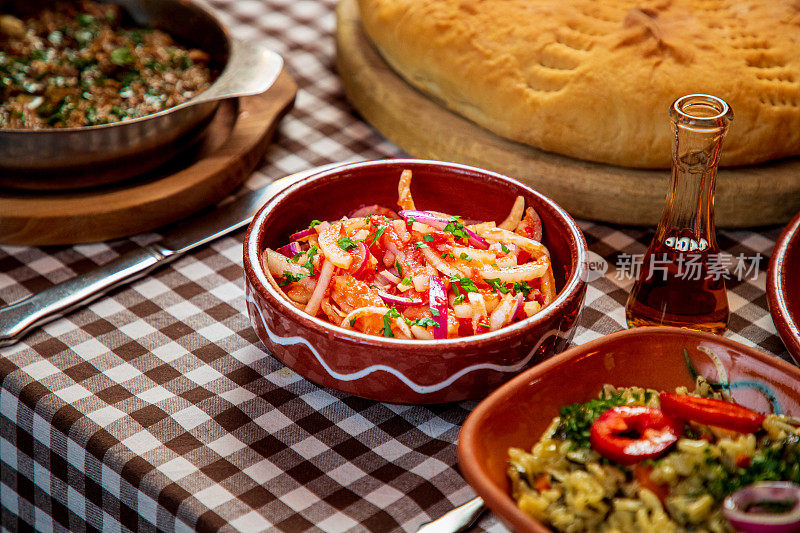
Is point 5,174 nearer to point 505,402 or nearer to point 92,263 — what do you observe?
point 92,263

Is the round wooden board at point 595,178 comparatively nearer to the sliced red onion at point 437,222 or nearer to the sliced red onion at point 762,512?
the sliced red onion at point 437,222

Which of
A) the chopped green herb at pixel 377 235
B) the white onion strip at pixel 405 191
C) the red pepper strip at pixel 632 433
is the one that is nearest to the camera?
the red pepper strip at pixel 632 433

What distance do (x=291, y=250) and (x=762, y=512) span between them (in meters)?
0.86

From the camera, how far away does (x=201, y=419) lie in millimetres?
1366

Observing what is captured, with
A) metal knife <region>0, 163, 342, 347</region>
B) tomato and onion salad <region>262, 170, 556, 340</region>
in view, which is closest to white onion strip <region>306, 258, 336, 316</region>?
tomato and onion salad <region>262, 170, 556, 340</region>

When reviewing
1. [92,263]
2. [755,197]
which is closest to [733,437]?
[755,197]

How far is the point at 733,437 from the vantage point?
1.13 metres

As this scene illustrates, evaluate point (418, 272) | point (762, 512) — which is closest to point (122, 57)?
point (418, 272)

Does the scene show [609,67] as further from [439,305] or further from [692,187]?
[439,305]

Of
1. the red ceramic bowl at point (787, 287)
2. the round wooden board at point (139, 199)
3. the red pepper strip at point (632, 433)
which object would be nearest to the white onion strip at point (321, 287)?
the red pepper strip at point (632, 433)

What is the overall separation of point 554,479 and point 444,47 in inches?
43.4

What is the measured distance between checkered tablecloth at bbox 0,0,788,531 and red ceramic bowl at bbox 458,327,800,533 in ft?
0.53

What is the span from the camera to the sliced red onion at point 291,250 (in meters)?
1.49

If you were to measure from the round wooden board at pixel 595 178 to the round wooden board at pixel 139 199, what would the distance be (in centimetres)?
41
